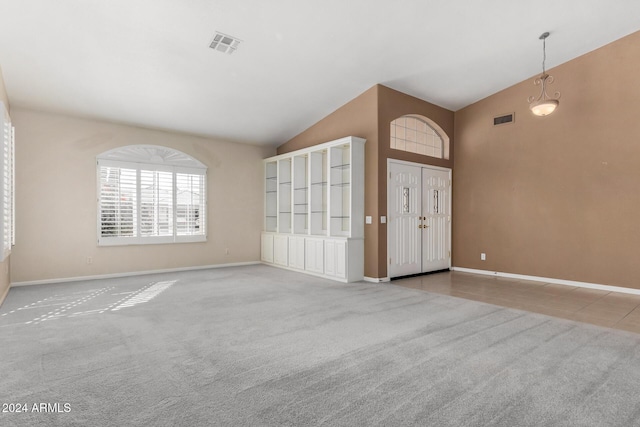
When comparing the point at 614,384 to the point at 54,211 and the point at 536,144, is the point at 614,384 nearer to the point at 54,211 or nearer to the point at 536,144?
the point at 536,144

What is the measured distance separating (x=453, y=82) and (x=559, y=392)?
538 centimetres

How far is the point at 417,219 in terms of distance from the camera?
670 centimetres

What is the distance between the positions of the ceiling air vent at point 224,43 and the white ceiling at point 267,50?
91mm

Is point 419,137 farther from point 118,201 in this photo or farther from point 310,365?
point 118,201

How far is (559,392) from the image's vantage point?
7.25ft

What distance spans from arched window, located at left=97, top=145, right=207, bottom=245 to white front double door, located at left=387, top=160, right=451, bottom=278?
Answer: 4.02 m

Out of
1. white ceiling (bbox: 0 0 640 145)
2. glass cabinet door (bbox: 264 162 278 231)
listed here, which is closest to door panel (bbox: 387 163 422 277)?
white ceiling (bbox: 0 0 640 145)

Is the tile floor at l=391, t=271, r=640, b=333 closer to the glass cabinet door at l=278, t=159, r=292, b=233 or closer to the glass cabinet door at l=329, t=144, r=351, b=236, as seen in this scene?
the glass cabinet door at l=329, t=144, r=351, b=236

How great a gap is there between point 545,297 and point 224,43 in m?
5.62

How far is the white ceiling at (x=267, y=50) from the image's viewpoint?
392cm

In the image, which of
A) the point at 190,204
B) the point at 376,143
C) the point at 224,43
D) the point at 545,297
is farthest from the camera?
the point at 190,204

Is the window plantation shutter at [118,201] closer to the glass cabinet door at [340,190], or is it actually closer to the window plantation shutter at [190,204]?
the window plantation shutter at [190,204]

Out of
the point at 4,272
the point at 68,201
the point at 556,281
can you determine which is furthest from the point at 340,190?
the point at 4,272

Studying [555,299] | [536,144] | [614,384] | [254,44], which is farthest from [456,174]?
[614,384]
